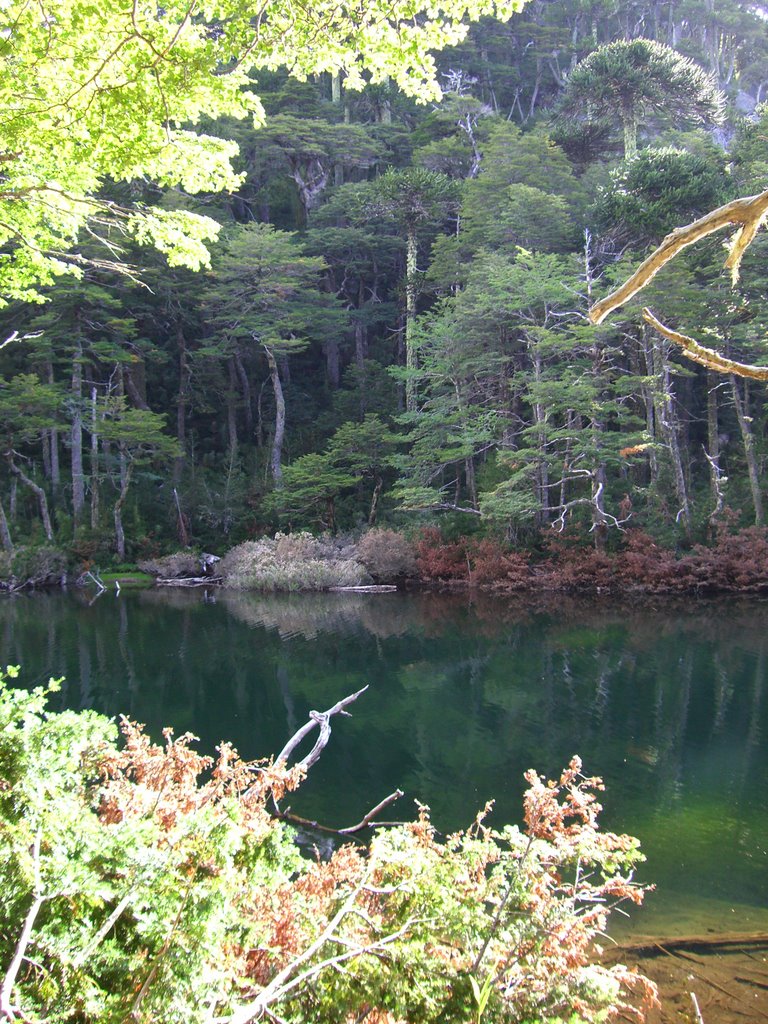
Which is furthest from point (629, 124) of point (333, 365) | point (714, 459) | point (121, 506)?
point (121, 506)

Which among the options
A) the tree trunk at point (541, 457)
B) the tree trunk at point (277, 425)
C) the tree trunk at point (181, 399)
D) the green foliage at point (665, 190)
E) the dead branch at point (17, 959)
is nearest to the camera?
the dead branch at point (17, 959)

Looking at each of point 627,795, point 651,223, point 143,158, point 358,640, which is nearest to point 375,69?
point 143,158

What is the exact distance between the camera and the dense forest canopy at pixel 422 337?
19.2 metres

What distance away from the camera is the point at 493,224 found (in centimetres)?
2277

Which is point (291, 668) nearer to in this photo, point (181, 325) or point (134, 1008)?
point (134, 1008)

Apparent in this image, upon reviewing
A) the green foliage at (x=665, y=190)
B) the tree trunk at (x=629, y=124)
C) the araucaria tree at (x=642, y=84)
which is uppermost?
the araucaria tree at (x=642, y=84)

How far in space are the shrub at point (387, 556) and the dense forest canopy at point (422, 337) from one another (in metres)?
1.10

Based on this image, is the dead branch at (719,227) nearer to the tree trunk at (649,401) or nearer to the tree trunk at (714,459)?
the tree trunk at (714,459)

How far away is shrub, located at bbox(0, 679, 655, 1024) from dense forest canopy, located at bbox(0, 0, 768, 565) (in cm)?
1330

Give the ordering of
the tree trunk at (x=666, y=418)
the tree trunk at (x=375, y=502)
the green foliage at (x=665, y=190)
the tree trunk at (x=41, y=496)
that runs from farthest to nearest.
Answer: the tree trunk at (x=375, y=502) < the tree trunk at (x=41, y=496) < the green foliage at (x=665, y=190) < the tree trunk at (x=666, y=418)

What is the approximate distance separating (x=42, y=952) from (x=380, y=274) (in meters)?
30.7

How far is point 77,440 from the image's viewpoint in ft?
81.6

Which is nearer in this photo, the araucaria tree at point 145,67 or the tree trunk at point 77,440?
the araucaria tree at point 145,67

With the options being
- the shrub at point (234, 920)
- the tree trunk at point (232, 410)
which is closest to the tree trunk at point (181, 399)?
the tree trunk at point (232, 410)
